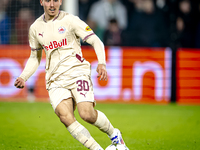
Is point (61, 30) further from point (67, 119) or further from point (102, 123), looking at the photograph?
point (102, 123)

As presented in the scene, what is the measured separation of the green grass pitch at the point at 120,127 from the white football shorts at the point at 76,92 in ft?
3.12

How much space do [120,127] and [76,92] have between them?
260cm

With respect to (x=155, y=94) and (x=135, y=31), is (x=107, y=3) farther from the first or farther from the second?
(x=155, y=94)

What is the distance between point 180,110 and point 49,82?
514 cm

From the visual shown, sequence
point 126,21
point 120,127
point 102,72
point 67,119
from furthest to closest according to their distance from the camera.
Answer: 1. point 126,21
2. point 120,127
3. point 67,119
4. point 102,72

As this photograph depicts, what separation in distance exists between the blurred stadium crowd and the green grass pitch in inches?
89.7

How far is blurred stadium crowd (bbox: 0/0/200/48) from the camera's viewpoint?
10.6 metres

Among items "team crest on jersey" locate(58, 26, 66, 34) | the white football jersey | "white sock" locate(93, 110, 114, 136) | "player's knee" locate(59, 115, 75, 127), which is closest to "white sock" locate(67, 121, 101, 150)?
"player's knee" locate(59, 115, 75, 127)

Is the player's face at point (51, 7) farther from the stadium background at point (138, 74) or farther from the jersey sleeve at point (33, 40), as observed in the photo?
the stadium background at point (138, 74)

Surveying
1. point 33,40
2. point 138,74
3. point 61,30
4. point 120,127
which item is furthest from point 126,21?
point 61,30

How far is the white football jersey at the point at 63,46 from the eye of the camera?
4051 mm

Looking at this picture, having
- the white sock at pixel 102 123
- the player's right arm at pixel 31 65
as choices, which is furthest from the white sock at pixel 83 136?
the player's right arm at pixel 31 65

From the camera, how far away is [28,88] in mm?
→ 10117

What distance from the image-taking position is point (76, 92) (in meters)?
3.96
